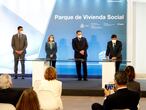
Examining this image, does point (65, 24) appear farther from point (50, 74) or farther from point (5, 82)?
point (5, 82)

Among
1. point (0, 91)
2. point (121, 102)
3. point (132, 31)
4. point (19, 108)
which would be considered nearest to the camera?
point (19, 108)

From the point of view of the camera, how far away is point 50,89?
17.6 feet

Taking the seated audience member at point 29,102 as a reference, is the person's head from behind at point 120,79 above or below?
above

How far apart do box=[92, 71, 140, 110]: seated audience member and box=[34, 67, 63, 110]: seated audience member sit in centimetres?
67

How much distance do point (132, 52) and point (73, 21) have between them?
7.08ft

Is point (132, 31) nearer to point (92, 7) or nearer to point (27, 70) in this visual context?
point (92, 7)

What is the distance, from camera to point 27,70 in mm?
12594

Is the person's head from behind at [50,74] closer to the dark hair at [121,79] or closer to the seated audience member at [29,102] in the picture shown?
the dark hair at [121,79]

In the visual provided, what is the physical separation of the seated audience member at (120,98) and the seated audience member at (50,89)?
67 centimetres

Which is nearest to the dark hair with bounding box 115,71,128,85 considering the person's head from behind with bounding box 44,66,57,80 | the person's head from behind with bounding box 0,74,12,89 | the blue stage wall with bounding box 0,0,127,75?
the person's head from behind with bounding box 0,74,12,89

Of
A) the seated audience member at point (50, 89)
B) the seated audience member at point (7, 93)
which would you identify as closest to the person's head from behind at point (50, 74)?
the seated audience member at point (50, 89)

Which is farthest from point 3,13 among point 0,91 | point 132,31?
point 0,91

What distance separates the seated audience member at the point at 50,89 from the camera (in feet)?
15.5

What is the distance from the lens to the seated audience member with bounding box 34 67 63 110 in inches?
186
